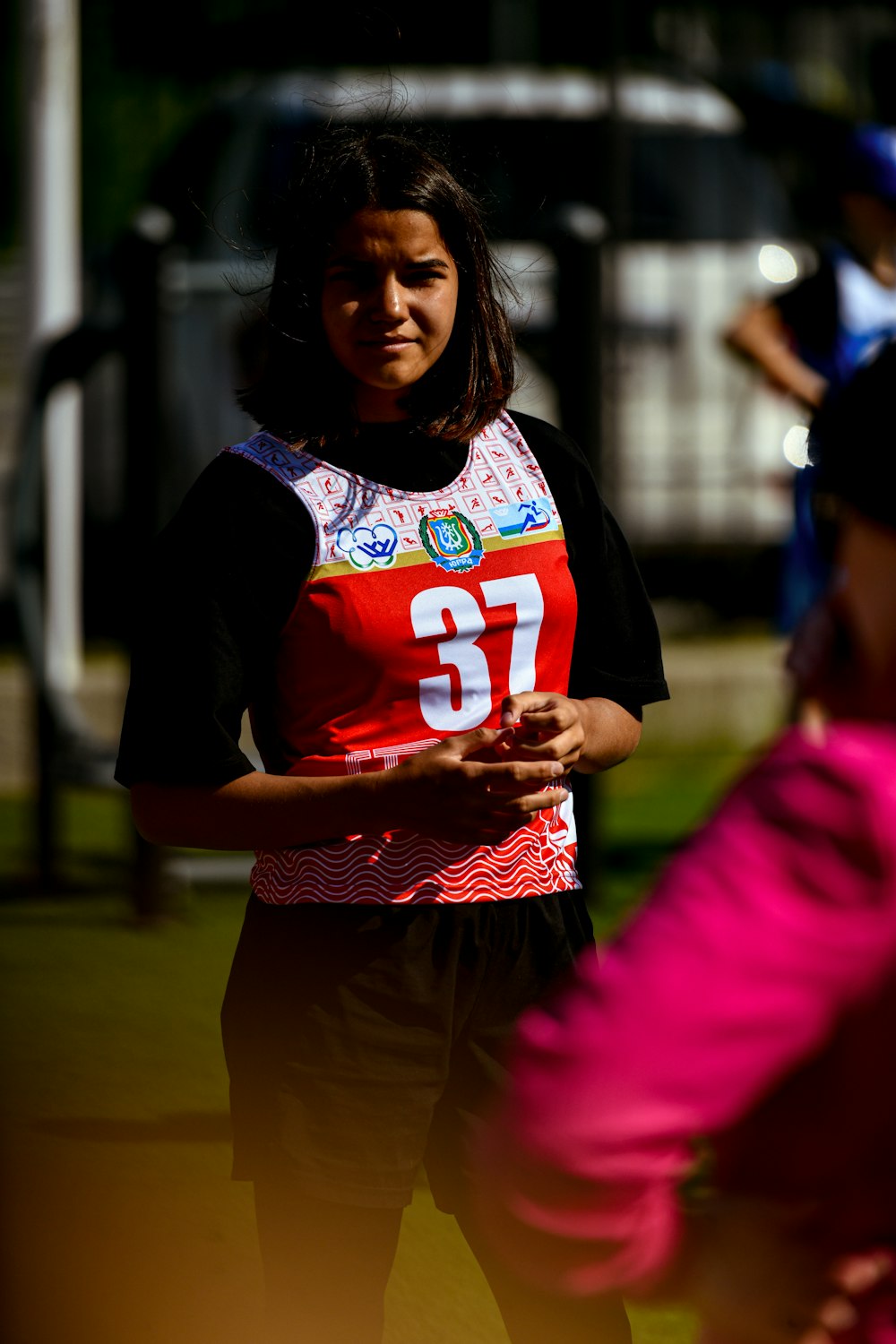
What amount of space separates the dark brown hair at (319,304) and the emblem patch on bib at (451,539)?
12 centimetres

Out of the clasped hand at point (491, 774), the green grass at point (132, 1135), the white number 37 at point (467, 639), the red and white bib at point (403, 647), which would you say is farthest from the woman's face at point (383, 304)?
the green grass at point (132, 1135)

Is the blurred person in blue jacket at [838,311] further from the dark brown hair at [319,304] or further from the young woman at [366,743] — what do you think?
the young woman at [366,743]

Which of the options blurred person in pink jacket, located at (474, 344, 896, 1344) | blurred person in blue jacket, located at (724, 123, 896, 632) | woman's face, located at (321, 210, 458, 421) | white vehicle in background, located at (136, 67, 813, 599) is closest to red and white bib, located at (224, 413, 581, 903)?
woman's face, located at (321, 210, 458, 421)

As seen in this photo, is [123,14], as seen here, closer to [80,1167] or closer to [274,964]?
[80,1167]

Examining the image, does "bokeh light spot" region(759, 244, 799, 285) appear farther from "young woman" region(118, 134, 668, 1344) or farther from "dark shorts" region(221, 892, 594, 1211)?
"dark shorts" region(221, 892, 594, 1211)

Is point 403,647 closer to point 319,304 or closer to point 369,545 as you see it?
point 369,545

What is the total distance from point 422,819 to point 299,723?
19cm

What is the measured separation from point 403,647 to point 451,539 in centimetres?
14

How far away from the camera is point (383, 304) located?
7.34ft

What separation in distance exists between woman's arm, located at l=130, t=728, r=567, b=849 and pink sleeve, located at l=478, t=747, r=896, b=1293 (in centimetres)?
95

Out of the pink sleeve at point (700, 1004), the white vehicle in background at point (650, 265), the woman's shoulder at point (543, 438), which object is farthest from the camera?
the white vehicle in background at point (650, 265)

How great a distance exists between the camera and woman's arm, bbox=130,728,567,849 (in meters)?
2.08

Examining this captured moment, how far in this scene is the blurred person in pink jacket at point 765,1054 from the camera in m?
1.06

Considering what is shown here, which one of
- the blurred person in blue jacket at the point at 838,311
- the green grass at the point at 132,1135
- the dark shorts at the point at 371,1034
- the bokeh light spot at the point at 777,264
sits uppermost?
the blurred person in blue jacket at the point at 838,311
